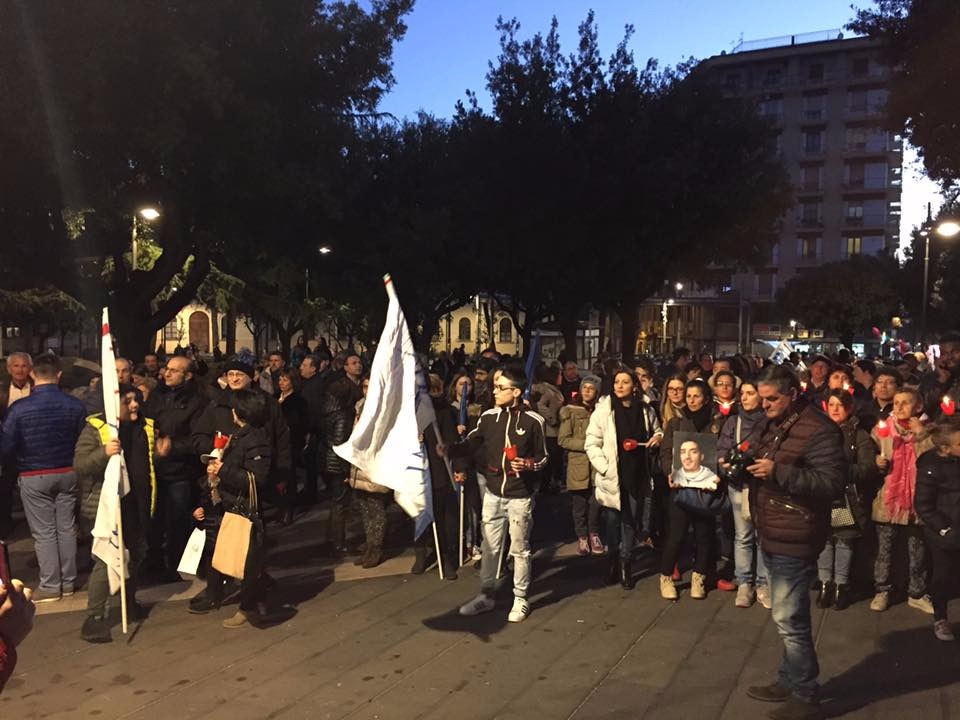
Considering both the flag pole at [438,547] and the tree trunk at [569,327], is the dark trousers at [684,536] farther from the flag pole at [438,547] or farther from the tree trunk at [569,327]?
the tree trunk at [569,327]

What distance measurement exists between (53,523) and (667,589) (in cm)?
473

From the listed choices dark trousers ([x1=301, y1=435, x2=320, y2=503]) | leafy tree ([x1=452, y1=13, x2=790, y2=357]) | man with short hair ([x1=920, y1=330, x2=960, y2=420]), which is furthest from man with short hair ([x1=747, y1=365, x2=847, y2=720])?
leafy tree ([x1=452, y1=13, x2=790, y2=357])

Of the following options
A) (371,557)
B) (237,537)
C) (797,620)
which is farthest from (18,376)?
(797,620)

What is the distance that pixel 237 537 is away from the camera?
530cm

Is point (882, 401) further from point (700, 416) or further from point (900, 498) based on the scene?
point (700, 416)

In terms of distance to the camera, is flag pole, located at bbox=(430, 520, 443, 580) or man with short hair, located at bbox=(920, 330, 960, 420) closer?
flag pole, located at bbox=(430, 520, 443, 580)

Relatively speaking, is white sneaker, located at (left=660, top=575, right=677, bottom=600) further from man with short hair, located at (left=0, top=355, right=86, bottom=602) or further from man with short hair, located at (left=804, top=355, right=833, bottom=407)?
man with short hair, located at (left=0, top=355, right=86, bottom=602)

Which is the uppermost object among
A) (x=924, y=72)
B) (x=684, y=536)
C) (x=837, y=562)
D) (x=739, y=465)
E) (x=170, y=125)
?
(x=924, y=72)

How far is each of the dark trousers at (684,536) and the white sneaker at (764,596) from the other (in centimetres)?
43

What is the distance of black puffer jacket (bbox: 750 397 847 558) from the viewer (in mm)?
3812

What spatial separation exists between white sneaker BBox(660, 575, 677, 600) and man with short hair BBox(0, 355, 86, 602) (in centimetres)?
457

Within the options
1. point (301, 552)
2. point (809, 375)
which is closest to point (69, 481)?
point (301, 552)

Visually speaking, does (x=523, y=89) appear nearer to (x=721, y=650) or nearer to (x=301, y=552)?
(x=301, y=552)

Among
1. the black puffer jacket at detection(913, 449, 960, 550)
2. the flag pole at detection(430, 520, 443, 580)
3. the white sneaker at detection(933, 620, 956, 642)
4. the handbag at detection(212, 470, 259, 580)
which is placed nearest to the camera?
the black puffer jacket at detection(913, 449, 960, 550)
